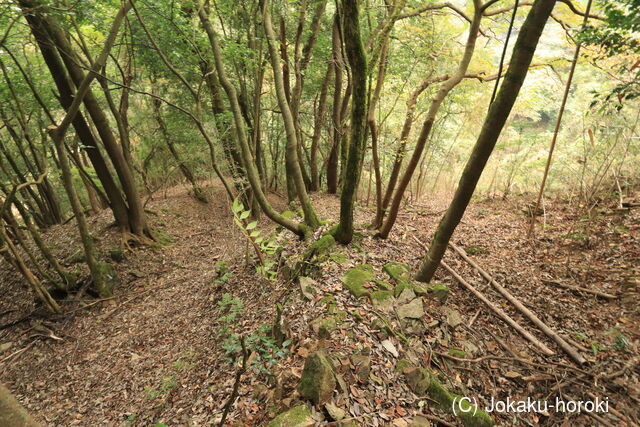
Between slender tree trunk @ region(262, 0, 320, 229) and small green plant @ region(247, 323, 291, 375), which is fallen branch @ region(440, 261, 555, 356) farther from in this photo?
small green plant @ region(247, 323, 291, 375)

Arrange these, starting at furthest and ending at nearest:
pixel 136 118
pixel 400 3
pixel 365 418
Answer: pixel 136 118 → pixel 400 3 → pixel 365 418

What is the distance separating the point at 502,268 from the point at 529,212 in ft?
13.4

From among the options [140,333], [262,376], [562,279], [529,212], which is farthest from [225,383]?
[529,212]

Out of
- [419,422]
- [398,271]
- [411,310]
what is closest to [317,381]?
[419,422]

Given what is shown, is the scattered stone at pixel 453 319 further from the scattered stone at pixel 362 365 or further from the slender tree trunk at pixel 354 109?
the slender tree trunk at pixel 354 109

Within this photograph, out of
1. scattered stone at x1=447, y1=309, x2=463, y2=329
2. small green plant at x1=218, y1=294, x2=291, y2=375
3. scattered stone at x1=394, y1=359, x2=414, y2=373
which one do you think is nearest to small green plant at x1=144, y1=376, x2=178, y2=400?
small green plant at x1=218, y1=294, x2=291, y2=375

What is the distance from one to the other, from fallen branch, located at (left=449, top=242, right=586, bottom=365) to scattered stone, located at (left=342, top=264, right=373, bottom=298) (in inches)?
87.9

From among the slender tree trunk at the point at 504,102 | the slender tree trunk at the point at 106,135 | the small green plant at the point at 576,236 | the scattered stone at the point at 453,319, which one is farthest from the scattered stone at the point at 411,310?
the slender tree trunk at the point at 106,135

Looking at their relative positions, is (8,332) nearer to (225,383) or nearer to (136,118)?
(225,383)

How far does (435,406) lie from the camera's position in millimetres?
3109

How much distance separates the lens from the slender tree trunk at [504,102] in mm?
2949

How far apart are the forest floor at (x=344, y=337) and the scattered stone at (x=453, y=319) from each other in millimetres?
30

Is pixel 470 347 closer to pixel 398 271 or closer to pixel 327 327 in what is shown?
pixel 398 271

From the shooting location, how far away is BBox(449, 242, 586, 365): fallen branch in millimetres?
3738
